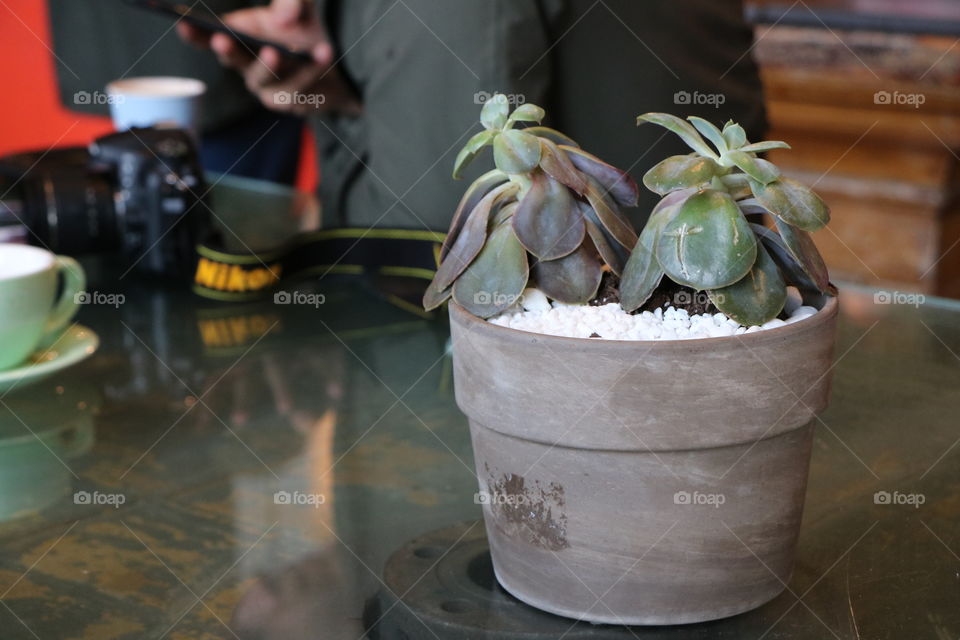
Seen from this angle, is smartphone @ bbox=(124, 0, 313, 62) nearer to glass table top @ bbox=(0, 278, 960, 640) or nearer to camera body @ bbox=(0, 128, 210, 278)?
camera body @ bbox=(0, 128, 210, 278)

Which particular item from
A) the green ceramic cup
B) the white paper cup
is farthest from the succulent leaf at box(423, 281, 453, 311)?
the white paper cup

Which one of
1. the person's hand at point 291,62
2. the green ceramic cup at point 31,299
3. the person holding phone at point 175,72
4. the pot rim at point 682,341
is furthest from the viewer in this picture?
the person holding phone at point 175,72

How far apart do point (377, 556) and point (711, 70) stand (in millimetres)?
877

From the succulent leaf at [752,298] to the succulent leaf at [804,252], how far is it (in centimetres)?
2

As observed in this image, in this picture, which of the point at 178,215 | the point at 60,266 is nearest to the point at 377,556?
the point at 60,266

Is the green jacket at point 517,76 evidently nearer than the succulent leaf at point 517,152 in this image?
No

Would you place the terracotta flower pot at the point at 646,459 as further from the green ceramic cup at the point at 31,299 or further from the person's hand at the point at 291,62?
the person's hand at the point at 291,62

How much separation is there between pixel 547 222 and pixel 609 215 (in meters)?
0.04

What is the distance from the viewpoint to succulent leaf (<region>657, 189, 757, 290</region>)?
51 cm

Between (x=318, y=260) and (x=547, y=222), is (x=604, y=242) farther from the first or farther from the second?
(x=318, y=260)

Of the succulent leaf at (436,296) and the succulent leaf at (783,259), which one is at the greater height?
the succulent leaf at (783,259)

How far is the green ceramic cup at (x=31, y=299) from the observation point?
2.96 ft

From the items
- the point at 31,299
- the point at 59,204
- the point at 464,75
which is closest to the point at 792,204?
the point at 31,299

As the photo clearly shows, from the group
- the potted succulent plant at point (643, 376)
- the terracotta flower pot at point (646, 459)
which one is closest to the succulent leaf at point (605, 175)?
the potted succulent plant at point (643, 376)
